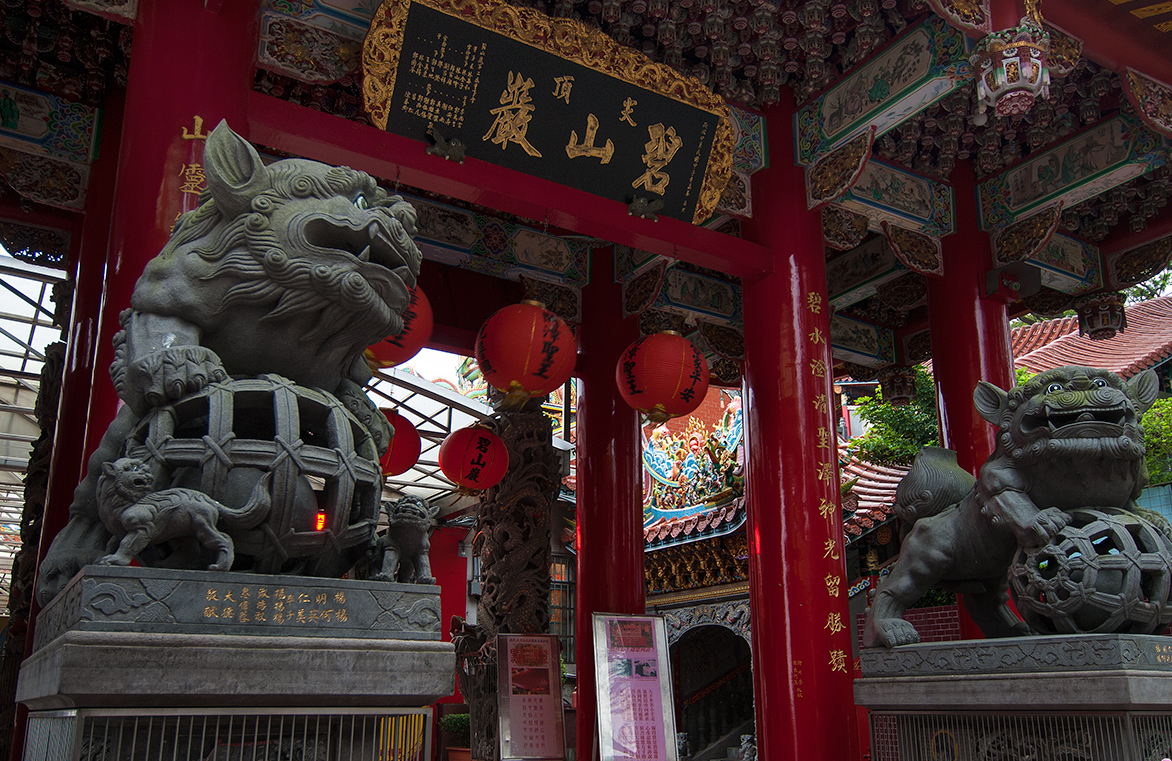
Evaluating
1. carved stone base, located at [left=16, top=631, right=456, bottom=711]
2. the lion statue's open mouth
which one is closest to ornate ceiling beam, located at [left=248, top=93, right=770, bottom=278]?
the lion statue's open mouth

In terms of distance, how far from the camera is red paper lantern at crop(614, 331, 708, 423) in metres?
5.48

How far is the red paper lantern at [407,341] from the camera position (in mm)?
4918

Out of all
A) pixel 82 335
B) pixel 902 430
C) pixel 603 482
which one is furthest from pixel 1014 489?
pixel 902 430

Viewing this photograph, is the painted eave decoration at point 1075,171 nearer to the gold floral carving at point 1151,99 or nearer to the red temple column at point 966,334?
the red temple column at point 966,334

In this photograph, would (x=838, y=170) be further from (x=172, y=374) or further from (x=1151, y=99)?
(x=172, y=374)

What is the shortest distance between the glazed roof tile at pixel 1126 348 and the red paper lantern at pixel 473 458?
7.52 meters

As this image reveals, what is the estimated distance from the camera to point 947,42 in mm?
4965

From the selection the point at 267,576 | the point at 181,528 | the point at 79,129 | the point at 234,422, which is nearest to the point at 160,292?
the point at 234,422

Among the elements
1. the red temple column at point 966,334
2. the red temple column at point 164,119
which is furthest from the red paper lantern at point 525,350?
the red temple column at point 966,334

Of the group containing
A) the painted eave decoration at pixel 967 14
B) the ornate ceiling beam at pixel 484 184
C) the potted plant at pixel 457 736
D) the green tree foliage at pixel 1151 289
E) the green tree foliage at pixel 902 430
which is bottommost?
the potted plant at pixel 457 736

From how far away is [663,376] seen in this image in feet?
18.0

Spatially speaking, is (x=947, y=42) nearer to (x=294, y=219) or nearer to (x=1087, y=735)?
(x=1087, y=735)

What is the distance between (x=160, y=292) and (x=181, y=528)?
1.91 feet

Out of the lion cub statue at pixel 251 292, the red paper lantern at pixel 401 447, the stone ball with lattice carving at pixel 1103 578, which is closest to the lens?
the lion cub statue at pixel 251 292
